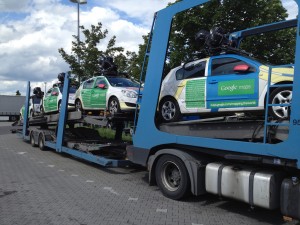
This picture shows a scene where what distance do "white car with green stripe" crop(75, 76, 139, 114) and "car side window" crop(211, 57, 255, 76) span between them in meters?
3.30

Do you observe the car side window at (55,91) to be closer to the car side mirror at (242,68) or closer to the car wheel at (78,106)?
the car wheel at (78,106)

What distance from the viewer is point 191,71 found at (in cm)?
764

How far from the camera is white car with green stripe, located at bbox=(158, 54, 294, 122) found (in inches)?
235

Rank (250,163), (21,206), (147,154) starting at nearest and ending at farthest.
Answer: (250,163) → (21,206) → (147,154)

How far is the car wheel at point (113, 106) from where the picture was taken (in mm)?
10177

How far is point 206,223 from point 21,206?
3.14m

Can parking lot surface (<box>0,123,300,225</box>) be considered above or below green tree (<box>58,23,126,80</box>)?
below

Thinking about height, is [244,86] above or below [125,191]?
above

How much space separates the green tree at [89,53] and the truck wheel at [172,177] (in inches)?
582

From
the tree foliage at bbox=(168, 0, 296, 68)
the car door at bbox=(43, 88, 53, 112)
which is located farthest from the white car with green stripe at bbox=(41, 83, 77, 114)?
the tree foliage at bbox=(168, 0, 296, 68)

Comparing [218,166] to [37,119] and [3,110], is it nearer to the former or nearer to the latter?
[37,119]

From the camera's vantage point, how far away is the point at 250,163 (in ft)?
19.4

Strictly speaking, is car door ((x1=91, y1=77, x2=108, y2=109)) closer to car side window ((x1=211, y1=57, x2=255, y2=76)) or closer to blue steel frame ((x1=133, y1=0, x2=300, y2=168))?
blue steel frame ((x1=133, y1=0, x2=300, y2=168))

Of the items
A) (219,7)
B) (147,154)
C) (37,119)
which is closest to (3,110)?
(37,119)
